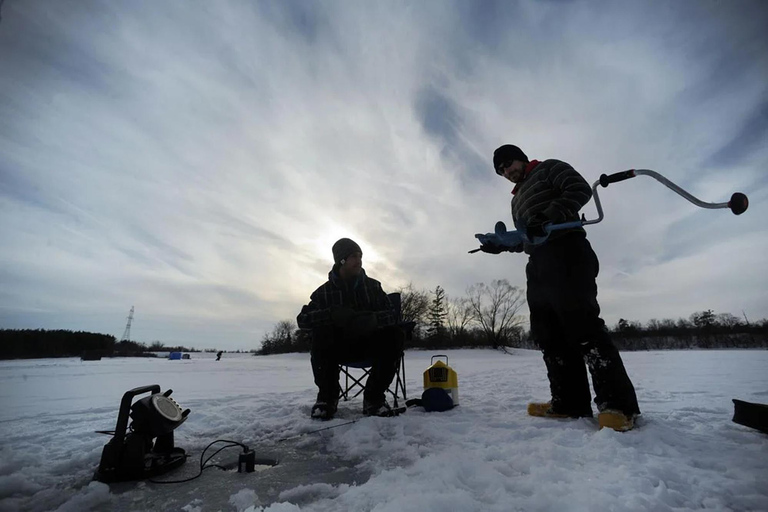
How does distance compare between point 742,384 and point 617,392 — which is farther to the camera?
point 742,384

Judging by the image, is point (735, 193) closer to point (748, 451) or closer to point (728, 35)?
point (728, 35)

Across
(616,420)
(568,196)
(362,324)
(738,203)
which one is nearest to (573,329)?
(616,420)

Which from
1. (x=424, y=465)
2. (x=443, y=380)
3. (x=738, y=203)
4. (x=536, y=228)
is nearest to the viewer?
(x=424, y=465)

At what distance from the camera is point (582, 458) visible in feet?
4.46

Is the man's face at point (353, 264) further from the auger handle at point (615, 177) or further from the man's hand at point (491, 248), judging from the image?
the auger handle at point (615, 177)

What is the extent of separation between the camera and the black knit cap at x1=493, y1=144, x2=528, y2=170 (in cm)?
272

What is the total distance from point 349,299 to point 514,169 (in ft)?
5.97

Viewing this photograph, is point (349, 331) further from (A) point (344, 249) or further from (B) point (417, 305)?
(B) point (417, 305)

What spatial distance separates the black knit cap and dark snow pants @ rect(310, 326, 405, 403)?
1.68 meters

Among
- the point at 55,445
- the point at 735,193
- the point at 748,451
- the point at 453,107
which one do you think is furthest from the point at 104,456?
the point at 453,107

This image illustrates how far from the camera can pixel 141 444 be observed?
4.52 ft

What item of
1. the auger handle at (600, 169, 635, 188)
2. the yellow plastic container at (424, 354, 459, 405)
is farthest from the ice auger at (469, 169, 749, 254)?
the yellow plastic container at (424, 354, 459, 405)

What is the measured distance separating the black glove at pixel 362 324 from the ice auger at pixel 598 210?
1.01 meters

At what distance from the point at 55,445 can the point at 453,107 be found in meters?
6.33
